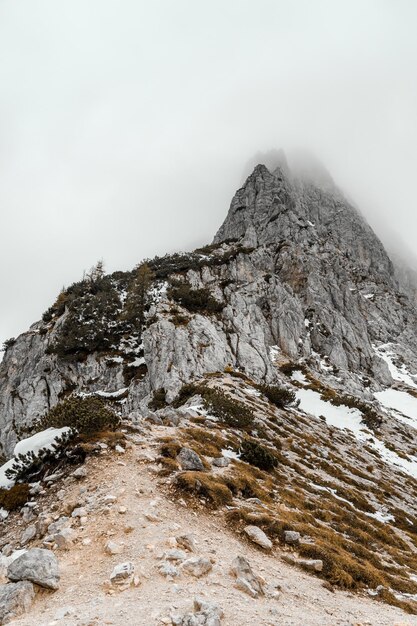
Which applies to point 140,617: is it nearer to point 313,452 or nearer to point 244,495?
point 244,495

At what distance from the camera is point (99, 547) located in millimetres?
8922

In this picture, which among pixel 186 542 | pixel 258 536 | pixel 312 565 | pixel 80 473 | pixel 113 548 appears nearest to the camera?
pixel 113 548

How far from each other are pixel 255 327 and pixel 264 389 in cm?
2431

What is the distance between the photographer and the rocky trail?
649cm

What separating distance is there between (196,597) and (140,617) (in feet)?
3.36

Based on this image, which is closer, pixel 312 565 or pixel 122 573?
pixel 122 573

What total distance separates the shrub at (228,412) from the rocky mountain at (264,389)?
137mm

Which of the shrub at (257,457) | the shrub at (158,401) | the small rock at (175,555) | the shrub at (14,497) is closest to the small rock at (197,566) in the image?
the small rock at (175,555)

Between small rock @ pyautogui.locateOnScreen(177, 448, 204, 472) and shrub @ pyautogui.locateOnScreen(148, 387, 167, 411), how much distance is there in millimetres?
20245

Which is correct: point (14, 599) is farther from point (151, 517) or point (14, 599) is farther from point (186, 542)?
point (151, 517)

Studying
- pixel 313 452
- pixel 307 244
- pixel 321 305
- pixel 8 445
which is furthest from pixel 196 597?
pixel 307 244

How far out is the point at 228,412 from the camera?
26.5 m

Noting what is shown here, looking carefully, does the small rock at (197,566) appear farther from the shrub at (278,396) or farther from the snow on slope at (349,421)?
the snow on slope at (349,421)

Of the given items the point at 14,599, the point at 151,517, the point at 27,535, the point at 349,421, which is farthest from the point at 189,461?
the point at 349,421
